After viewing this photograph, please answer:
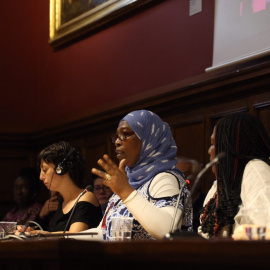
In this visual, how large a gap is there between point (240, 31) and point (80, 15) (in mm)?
2651

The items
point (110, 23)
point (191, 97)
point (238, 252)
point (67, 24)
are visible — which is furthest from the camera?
point (67, 24)

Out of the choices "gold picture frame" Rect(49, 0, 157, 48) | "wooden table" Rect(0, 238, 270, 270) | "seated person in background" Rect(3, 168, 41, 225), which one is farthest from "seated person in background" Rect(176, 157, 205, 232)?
"wooden table" Rect(0, 238, 270, 270)

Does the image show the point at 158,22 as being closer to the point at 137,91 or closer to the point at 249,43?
the point at 137,91

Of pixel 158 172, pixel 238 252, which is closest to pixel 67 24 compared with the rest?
pixel 158 172

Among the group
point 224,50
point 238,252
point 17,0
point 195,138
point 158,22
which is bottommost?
point 238,252

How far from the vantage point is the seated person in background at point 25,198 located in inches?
222

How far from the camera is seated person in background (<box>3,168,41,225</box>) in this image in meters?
5.63

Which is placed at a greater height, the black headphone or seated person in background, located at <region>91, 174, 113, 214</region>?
the black headphone

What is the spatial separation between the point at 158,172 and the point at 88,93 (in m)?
3.33

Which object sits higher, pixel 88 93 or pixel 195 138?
pixel 88 93

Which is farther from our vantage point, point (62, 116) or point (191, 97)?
point (62, 116)

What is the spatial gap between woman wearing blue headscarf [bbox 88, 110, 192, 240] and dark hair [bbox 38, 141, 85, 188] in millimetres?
837

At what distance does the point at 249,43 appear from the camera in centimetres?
401

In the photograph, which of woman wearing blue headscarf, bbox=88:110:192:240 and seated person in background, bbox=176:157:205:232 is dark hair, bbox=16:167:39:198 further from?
woman wearing blue headscarf, bbox=88:110:192:240
